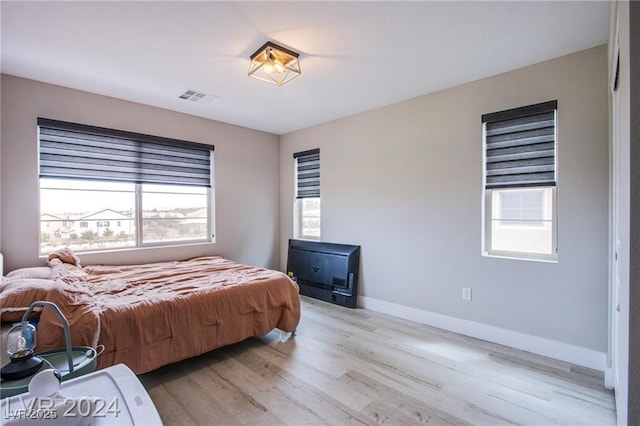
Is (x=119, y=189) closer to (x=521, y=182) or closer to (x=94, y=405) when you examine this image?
(x=94, y=405)

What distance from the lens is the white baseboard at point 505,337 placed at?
241 centimetres

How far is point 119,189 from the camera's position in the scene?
11.7ft

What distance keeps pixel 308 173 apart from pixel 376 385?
3.17 metres

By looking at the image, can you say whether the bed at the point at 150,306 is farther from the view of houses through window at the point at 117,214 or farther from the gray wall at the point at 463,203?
the gray wall at the point at 463,203

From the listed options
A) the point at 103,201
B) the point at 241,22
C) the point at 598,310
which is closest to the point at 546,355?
the point at 598,310

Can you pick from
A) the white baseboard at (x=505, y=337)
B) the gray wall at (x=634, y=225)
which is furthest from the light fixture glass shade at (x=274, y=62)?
the white baseboard at (x=505, y=337)

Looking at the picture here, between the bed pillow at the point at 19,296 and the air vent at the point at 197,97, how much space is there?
2206 millimetres

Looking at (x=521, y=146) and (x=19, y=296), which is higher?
(x=521, y=146)

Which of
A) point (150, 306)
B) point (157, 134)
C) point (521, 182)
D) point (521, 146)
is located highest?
point (157, 134)

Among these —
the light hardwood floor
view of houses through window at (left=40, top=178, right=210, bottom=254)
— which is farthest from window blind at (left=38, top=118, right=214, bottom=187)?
the light hardwood floor

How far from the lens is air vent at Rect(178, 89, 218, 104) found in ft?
10.8

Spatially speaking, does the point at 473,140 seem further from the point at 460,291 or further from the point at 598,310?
the point at 598,310

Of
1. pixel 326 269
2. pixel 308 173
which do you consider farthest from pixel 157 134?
pixel 326 269

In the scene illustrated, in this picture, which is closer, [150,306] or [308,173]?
[150,306]
